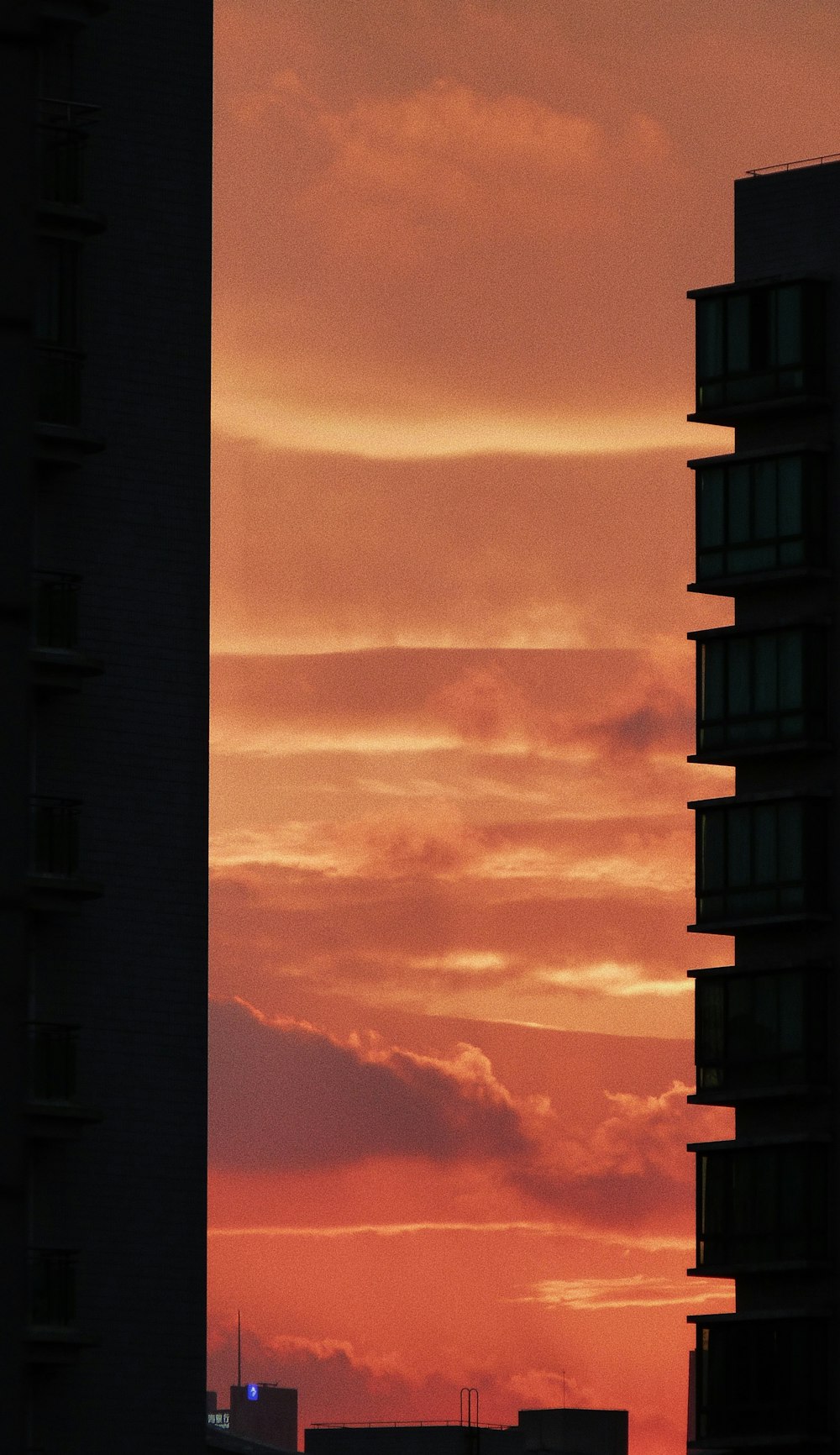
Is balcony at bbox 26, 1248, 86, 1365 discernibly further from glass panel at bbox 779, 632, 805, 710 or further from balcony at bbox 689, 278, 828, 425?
balcony at bbox 689, 278, 828, 425

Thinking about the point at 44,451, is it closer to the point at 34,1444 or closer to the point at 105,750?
the point at 105,750

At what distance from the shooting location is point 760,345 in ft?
334

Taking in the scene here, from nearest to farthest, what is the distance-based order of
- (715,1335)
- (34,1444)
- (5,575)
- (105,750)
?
(5,575) < (34,1444) < (105,750) < (715,1335)

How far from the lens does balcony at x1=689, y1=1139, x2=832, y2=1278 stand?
95.8 meters

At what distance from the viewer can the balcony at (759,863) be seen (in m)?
97.6

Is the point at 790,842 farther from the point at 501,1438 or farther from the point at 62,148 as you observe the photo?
the point at 501,1438

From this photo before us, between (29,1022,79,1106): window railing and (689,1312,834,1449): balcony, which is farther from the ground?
(29,1022,79,1106): window railing

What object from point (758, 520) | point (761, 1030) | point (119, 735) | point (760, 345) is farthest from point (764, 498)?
point (119, 735)

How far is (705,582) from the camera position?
102 metres

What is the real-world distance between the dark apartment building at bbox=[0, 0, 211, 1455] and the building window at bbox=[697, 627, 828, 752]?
92.3 feet

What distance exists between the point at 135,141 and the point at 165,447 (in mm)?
7792

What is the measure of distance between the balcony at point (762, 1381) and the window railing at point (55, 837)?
3267cm

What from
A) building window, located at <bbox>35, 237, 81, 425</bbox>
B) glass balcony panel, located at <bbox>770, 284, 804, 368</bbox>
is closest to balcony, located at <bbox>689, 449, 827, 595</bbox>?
glass balcony panel, located at <bbox>770, 284, 804, 368</bbox>

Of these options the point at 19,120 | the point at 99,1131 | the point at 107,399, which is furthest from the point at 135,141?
the point at 19,120
